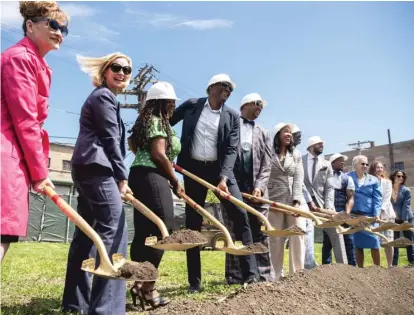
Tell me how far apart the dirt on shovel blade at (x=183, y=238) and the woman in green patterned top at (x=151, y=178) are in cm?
39

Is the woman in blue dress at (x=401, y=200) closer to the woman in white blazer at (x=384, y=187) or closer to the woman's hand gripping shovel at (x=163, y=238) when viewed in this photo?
the woman in white blazer at (x=384, y=187)

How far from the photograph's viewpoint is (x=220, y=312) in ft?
11.1

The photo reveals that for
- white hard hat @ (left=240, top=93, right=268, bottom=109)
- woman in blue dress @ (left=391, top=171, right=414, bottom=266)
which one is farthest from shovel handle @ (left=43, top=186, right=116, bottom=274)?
woman in blue dress @ (left=391, top=171, right=414, bottom=266)

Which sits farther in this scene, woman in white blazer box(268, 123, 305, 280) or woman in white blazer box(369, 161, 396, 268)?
woman in white blazer box(369, 161, 396, 268)

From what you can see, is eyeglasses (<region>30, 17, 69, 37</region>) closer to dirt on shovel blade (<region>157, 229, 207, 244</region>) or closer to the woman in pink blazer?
the woman in pink blazer

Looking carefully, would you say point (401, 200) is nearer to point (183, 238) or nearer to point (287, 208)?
point (287, 208)

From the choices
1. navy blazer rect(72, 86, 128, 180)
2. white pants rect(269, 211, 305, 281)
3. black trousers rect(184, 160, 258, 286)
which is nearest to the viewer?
navy blazer rect(72, 86, 128, 180)

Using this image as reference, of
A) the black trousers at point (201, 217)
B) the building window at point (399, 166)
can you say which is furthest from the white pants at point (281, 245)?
the building window at point (399, 166)

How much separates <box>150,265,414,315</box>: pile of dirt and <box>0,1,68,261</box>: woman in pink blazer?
1463mm

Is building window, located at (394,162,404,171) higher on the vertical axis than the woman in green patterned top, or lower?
higher

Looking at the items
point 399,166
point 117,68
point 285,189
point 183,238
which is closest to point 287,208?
point 285,189

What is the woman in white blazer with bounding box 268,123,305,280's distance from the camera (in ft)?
19.3

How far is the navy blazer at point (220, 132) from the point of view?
5227 millimetres

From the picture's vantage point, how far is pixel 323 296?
14.0ft
